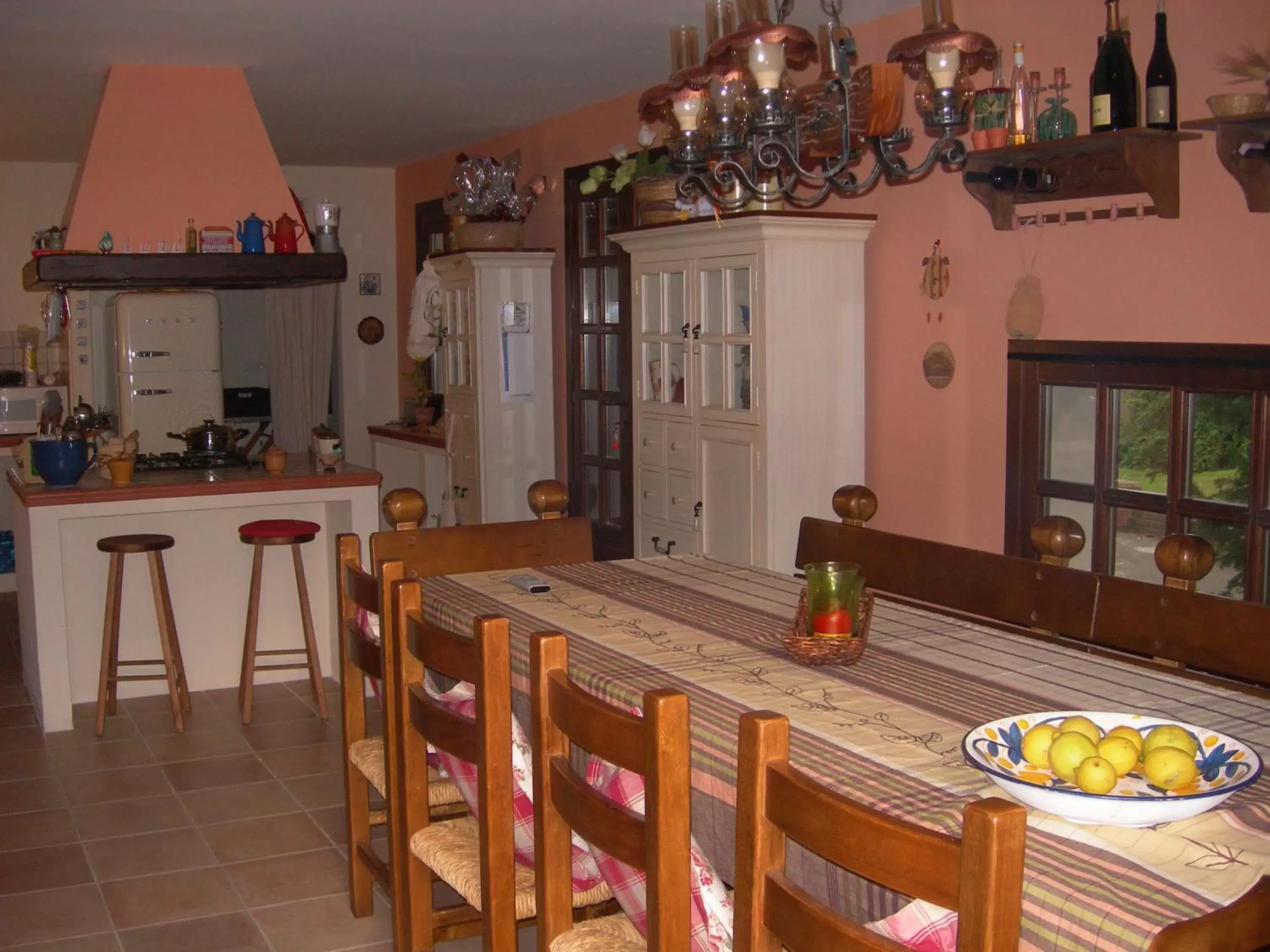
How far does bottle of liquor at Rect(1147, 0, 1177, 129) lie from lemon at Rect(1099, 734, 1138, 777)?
2118mm

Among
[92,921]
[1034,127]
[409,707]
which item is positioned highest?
[1034,127]

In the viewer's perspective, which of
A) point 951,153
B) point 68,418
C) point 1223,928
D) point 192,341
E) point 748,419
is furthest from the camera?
point 192,341

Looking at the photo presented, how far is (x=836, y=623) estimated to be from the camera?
93.0 inches

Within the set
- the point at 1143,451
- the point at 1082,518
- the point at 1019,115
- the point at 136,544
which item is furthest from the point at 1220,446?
the point at 136,544

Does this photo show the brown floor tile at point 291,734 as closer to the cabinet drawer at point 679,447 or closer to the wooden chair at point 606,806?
the cabinet drawer at point 679,447

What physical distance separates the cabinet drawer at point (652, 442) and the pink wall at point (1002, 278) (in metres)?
0.81

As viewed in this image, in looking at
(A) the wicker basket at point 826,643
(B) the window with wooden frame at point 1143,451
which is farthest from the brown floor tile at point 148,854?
(B) the window with wooden frame at point 1143,451

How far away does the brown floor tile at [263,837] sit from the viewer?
11.9ft

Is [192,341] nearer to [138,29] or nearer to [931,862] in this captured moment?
[138,29]

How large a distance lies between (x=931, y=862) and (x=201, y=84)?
5028 mm

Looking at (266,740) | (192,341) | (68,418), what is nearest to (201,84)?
(68,418)

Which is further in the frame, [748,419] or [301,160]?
[301,160]

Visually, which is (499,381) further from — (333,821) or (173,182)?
(333,821)

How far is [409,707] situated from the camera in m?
2.46
